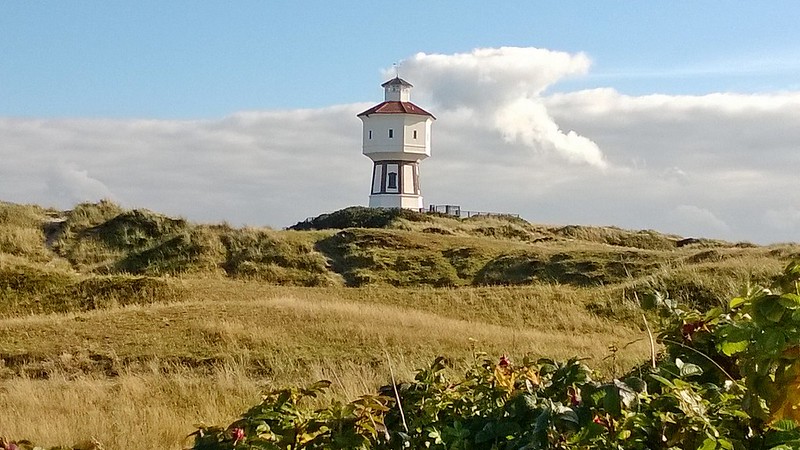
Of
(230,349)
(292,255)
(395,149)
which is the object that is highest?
(395,149)

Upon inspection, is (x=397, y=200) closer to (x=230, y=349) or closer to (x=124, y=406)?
(x=230, y=349)

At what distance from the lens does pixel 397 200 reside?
60.8 m

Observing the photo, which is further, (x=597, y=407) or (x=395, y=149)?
(x=395, y=149)

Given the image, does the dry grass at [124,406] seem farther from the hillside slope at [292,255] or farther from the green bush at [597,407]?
the hillside slope at [292,255]

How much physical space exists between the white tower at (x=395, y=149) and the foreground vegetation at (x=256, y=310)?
2150cm

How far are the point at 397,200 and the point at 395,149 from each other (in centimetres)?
372

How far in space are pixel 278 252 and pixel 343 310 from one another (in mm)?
15168

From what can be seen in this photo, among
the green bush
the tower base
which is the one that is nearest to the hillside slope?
the green bush

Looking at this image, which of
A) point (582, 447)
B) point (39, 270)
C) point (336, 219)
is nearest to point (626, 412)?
point (582, 447)

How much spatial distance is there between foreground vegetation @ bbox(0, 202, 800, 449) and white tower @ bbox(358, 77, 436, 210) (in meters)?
21.5

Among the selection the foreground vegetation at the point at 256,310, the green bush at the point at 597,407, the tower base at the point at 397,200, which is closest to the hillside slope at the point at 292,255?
the foreground vegetation at the point at 256,310

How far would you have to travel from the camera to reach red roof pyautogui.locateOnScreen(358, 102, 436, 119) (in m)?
62.3

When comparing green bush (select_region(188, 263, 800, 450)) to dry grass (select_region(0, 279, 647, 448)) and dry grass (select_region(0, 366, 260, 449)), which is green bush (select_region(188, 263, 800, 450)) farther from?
dry grass (select_region(0, 279, 647, 448))

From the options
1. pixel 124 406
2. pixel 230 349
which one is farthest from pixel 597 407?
pixel 230 349
